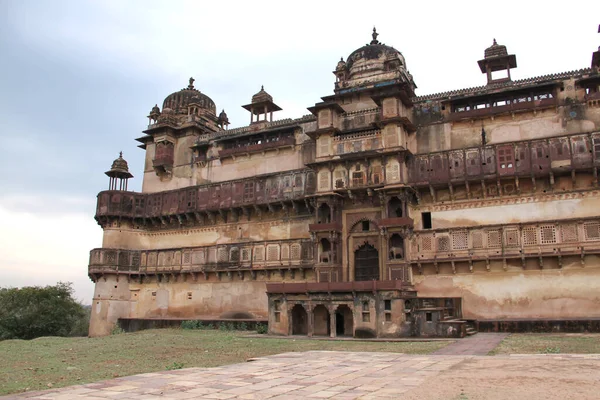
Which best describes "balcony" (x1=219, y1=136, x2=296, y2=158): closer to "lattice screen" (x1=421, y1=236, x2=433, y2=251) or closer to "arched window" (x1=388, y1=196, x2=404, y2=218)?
"arched window" (x1=388, y1=196, x2=404, y2=218)

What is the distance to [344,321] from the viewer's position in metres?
24.1

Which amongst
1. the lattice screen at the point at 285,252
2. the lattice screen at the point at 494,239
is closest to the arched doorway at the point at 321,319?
the lattice screen at the point at 285,252

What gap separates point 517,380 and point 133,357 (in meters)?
11.2

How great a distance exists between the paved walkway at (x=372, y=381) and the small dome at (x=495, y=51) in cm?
2121

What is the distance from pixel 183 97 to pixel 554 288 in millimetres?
29220

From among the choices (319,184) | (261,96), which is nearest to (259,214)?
(319,184)

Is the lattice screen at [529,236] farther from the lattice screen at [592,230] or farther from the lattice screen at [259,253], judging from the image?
the lattice screen at [259,253]

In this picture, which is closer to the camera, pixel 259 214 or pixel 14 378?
pixel 14 378

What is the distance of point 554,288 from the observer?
79.0 ft

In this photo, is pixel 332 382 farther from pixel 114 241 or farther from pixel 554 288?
pixel 114 241

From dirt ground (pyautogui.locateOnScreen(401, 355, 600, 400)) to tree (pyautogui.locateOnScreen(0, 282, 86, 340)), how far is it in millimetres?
40030

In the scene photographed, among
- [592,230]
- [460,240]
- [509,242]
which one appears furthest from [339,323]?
[592,230]

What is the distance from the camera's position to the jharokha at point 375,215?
78.0 ft

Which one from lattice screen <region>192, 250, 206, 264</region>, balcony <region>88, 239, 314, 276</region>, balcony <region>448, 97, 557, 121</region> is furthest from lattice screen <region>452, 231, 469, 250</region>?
lattice screen <region>192, 250, 206, 264</region>
